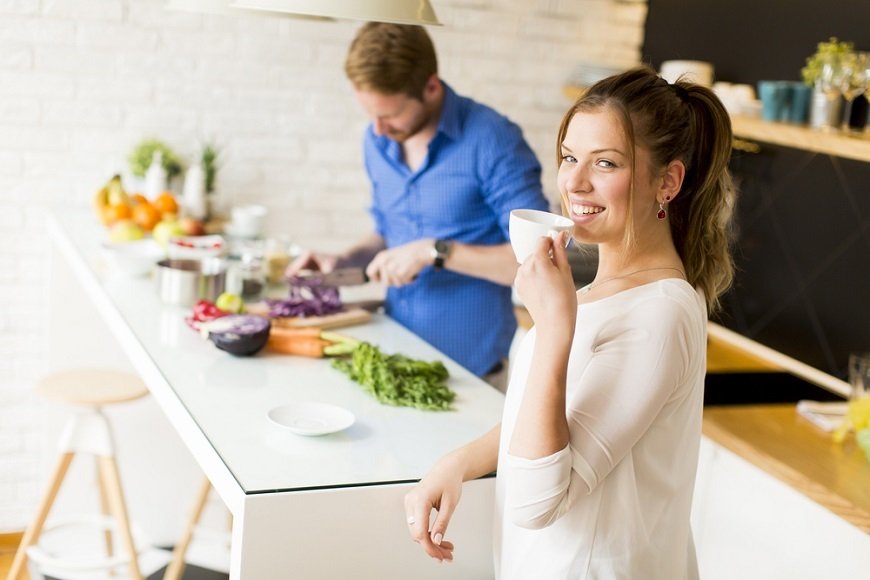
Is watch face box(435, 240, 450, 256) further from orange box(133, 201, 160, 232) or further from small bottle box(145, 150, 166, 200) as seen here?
small bottle box(145, 150, 166, 200)

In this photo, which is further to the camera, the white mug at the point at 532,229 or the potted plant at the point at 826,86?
the potted plant at the point at 826,86

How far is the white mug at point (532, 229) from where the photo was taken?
1.45 meters

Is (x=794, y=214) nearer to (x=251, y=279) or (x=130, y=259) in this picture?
(x=251, y=279)

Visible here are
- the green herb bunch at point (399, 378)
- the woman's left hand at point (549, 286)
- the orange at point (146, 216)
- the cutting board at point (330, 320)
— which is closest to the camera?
the woman's left hand at point (549, 286)

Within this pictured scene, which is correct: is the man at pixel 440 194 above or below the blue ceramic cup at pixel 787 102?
below

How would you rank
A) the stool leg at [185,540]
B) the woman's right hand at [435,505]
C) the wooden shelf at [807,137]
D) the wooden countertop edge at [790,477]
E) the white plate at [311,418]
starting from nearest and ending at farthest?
1. the woman's right hand at [435,505]
2. the white plate at [311,418]
3. the wooden countertop edge at [790,477]
4. the wooden shelf at [807,137]
5. the stool leg at [185,540]

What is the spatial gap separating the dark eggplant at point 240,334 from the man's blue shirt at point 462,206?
59 cm

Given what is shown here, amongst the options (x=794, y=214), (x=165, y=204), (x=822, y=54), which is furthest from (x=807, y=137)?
(x=165, y=204)

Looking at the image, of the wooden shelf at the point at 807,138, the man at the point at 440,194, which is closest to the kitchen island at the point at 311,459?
the man at the point at 440,194

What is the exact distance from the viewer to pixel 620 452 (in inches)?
55.4

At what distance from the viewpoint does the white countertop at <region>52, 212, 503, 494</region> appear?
1.78m

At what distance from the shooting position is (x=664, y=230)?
155 centimetres

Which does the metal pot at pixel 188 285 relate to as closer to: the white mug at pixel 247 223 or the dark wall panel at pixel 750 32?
the white mug at pixel 247 223

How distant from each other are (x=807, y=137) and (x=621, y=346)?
1.80 m
